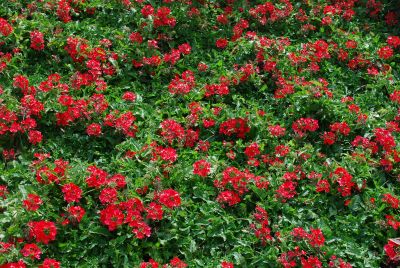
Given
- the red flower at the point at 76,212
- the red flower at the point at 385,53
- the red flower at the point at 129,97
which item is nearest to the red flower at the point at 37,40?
the red flower at the point at 129,97

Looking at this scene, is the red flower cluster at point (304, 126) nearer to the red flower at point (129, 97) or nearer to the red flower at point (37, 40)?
the red flower at point (129, 97)

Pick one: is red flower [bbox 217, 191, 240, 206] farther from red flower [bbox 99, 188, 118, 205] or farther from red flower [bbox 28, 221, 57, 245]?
red flower [bbox 28, 221, 57, 245]

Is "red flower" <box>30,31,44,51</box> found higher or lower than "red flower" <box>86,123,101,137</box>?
higher

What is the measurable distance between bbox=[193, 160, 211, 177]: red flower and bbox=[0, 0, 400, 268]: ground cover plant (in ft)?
0.04

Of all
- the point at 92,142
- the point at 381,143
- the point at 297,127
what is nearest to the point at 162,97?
the point at 92,142

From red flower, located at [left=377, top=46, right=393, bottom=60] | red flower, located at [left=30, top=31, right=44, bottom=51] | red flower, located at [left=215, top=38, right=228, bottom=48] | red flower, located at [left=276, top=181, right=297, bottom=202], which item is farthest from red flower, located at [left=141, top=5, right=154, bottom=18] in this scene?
red flower, located at [left=276, top=181, right=297, bottom=202]

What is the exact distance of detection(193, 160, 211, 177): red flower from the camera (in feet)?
14.6

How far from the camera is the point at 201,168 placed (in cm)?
445

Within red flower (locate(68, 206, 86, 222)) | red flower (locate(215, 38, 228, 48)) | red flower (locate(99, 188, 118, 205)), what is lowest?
red flower (locate(68, 206, 86, 222))

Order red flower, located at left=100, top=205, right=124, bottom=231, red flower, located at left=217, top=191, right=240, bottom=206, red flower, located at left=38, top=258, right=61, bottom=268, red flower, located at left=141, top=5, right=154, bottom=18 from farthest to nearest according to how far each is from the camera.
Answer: red flower, located at left=141, top=5, right=154, bottom=18 < red flower, located at left=217, top=191, right=240, bottom=206 < red flower, located at left=100, top=205, right=124, bottom=231 < red flower, located at left=38, top=258, right=61, bottom=268

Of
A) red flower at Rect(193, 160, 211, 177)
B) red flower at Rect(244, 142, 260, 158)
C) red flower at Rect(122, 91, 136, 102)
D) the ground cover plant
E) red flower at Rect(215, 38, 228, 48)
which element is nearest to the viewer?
the ground cover plant

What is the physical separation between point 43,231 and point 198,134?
1.69 metres

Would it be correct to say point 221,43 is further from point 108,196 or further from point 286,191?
point 108,196

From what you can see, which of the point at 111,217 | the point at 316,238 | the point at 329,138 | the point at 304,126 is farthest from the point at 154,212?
the point at 329,138
